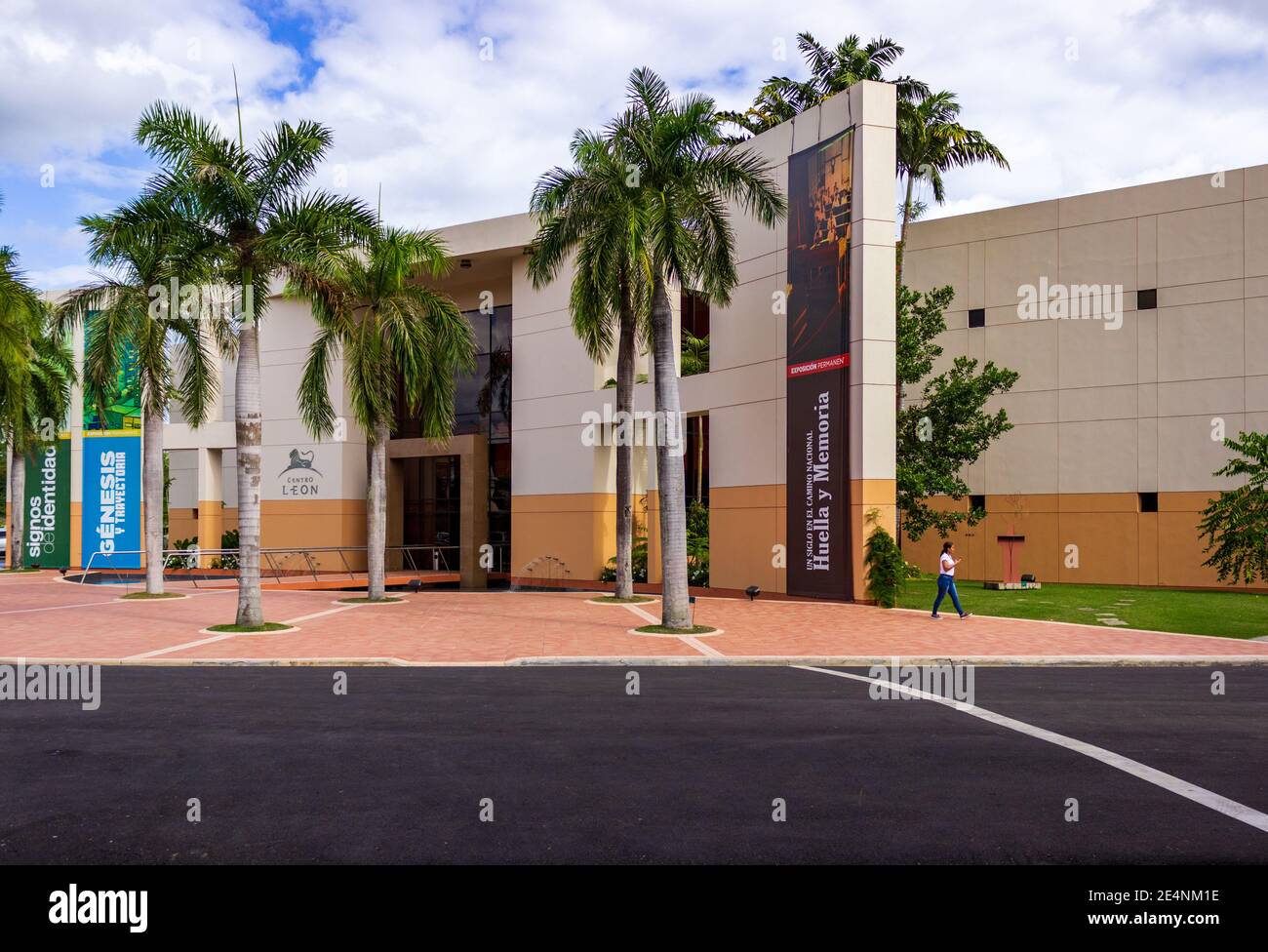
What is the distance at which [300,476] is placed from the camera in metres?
38.0

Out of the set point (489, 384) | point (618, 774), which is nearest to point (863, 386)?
point (618, 774)

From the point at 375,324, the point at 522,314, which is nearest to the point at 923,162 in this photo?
the point at 522,314

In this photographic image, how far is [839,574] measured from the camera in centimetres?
2211

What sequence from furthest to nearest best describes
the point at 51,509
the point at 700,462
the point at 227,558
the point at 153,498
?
1. the point at 51,509
2. the point at 227,558
3. the point at 700,462
4. the point at 153,498

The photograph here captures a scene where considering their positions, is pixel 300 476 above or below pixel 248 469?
above

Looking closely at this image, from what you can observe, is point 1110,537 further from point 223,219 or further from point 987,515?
point 223,219

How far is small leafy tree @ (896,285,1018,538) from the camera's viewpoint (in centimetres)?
2625

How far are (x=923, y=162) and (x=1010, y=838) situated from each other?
28.4 m

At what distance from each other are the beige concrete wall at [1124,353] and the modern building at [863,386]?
6 centimetres

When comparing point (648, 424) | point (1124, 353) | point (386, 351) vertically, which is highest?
point (1124, 353)

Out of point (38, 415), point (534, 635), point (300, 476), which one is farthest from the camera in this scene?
point (38, 415)

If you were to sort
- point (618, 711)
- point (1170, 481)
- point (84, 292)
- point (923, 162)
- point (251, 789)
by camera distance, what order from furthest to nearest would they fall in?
point (923, 162) < point (1170, 481) < point (84, 292) < point (618, 711) < point (251, 789)

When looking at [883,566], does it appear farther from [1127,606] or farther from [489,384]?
[489,384]

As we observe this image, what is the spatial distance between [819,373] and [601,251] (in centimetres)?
668
